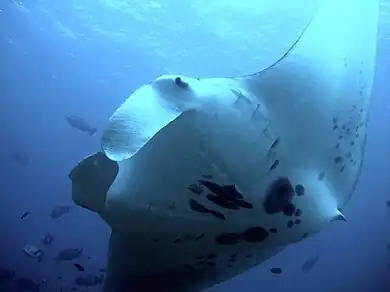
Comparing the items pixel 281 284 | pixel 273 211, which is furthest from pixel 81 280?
pixel 281 284

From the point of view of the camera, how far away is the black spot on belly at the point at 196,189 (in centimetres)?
166

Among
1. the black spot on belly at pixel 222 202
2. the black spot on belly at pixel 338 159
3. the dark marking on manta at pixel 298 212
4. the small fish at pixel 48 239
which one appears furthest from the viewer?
the small fish at pixel 48 239

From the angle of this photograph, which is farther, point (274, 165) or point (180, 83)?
point (274, 165)

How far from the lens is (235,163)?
1680 millimetres

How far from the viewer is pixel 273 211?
5.82 feet

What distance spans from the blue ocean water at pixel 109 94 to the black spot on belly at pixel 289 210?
4.98 metres

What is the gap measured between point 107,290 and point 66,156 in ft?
79.1

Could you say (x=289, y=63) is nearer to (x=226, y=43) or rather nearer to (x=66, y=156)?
(x=226, y=43)

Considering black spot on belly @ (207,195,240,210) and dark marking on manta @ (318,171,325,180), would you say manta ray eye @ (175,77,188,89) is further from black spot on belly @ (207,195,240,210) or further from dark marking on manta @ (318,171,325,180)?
dark marking on manta @ (318,171,325,180)

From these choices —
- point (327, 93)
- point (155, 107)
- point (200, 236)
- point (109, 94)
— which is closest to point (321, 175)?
point (327, 93)

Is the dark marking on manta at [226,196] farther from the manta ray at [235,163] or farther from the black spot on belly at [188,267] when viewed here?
the black spot on belly at [188,267]

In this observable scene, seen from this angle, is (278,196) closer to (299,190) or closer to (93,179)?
(299,190)

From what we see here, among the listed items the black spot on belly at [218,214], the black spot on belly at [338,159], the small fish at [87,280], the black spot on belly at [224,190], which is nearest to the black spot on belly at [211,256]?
the black spot on belly at [218,214]

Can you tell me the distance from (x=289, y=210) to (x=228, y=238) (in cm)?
30
